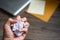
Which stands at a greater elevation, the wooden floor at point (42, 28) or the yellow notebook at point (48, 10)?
the yellow notebook at point (48, 10)

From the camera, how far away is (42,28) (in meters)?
1.05

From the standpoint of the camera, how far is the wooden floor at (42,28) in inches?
40.1

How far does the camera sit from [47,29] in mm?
1045

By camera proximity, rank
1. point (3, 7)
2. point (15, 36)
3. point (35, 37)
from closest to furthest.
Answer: point (15, 36), point (35, 37), point (3, 7)

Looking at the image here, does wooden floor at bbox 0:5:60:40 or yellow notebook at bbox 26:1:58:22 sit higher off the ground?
yellow notebook at bbox 26:1:58:22

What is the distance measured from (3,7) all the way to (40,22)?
292mm

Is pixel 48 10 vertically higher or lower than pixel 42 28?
higher

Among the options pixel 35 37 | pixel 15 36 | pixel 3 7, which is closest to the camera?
pixel 15 36

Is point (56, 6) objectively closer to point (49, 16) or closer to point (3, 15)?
point (49, 16)

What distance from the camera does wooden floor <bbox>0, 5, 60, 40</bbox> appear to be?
1019mm

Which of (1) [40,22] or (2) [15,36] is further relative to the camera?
(1) [40,22]

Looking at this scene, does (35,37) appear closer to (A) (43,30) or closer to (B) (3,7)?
(A) (43,30)

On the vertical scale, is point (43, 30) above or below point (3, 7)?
below

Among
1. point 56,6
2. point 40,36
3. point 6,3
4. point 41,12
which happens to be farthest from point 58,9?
point 6,3
